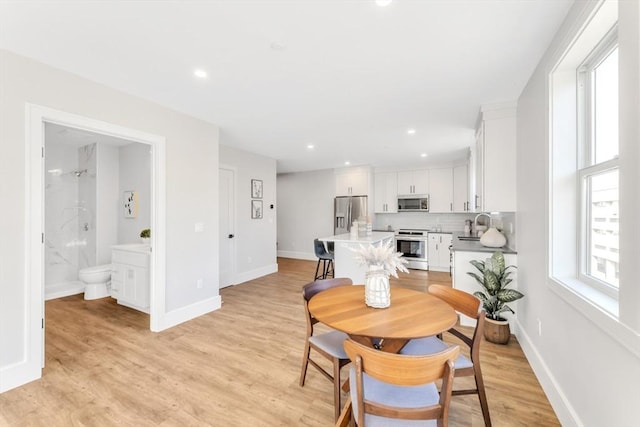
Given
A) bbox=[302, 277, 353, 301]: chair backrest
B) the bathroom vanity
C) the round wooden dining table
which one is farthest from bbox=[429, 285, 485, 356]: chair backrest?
the bathroom vanity

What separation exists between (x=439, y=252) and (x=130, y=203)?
6321 mm

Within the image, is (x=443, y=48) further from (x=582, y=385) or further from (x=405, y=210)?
(x=405, y=210)

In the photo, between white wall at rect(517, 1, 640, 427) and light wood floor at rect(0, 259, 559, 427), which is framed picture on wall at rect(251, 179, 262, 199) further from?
white wall at rect(517, 1, 640, 427)

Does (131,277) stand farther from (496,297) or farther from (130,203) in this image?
(496,297)

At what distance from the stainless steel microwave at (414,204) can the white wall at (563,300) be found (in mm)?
3592

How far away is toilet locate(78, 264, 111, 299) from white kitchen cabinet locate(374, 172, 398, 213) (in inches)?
225

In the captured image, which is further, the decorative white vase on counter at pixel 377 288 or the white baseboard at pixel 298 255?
the white baseboard at pixel 298 255

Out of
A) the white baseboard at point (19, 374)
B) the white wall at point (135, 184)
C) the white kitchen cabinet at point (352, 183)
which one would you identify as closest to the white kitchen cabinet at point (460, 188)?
the white kitchen cabinet at point (352, 183)

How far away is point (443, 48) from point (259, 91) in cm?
168

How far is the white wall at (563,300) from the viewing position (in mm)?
1048

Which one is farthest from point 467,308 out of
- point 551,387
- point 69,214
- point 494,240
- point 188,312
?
point 69,214

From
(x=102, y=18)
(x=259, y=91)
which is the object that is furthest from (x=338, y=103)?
(x=102, y=18)

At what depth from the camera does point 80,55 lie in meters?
2.04

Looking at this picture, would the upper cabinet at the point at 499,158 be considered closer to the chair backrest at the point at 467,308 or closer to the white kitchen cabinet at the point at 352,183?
the chair backrest at the point at 467,308
